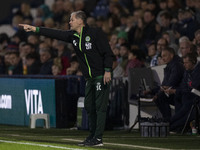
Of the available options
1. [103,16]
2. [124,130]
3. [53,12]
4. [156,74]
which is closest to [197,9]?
[156,74]

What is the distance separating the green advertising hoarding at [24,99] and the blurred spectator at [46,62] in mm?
1662

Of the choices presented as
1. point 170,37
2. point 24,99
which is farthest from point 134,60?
point 24,99

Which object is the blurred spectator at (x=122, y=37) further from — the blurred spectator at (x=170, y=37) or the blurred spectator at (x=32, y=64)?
the blurred spectator at (x=32, y=64)

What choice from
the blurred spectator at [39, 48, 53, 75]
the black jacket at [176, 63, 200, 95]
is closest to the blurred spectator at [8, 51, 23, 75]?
the blurred spectator at [39, 48, 53, 75]

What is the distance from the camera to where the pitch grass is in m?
10.8

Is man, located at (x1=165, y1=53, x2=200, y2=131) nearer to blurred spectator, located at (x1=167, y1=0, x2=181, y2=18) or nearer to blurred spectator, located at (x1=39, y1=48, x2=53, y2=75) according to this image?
blurred spectator, located at (x1=39, y1=48, x2=53, y2=75)

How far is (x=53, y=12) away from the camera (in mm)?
27219

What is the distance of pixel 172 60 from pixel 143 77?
1.15m

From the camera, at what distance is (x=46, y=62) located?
19281 millimetres

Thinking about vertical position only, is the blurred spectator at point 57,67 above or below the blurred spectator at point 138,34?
below

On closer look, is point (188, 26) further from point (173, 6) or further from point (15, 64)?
point (15, 64)

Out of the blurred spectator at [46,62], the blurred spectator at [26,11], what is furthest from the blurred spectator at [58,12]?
the blurred spectator at [46,62]

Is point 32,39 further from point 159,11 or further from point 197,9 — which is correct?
point 197,9

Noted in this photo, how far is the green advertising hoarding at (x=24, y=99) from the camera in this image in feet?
53.2
